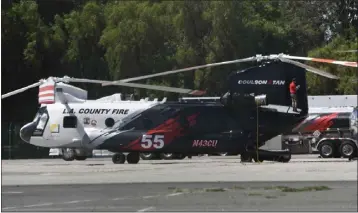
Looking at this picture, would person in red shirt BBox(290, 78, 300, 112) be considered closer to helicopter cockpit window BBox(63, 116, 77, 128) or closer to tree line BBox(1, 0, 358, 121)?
tree line BBox(1, 0, 358, 121)

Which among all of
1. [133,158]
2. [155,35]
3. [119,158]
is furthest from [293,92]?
[155,35]

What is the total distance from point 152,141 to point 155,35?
13.6 metres

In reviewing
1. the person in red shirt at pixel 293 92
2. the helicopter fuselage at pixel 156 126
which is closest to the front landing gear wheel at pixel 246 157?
the helicopter fuselage at pixel 156 126

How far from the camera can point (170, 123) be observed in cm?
2300

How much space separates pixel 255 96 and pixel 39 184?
8.07 metres

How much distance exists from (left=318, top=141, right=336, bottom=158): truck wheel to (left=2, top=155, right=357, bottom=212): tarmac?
373 inches

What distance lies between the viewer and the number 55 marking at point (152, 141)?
2323cm

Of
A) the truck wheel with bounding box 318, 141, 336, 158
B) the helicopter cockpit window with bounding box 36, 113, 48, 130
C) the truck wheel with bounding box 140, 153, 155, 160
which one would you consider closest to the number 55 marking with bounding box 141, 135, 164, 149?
the truck wheel with bounding box 140, 153, 155, 160

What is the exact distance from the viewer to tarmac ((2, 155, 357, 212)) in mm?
10344

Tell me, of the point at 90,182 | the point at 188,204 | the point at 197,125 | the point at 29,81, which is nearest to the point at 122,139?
the point at 197,125

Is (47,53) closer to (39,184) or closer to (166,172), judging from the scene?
(39,184)

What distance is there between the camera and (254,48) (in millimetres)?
10000

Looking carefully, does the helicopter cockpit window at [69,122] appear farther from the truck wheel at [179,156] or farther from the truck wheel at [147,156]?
the truck wheel at [179,156]

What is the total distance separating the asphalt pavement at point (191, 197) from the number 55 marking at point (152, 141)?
927 cm
